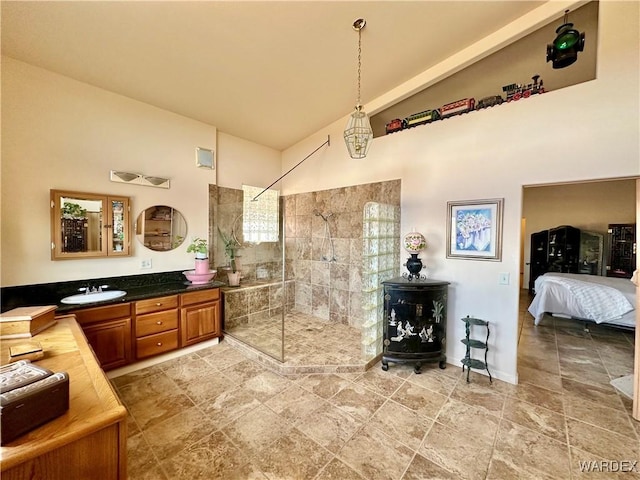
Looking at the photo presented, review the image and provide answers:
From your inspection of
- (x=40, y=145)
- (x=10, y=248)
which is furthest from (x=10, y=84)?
(x=10, y=248)

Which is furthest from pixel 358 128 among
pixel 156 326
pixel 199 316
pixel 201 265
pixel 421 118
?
pixel 156 326

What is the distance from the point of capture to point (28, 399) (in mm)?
841

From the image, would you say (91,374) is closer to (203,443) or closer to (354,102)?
(203,443)

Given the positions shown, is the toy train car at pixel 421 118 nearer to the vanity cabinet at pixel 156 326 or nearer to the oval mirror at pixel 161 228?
the oval mirror at pixel 161 228

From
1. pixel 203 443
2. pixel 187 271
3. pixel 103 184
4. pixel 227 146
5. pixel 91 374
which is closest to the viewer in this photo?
pixel 91 374

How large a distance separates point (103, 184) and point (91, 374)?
2.50 metres

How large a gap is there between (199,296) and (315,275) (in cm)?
198

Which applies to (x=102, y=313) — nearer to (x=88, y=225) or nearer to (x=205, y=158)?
(x=88, y=225)

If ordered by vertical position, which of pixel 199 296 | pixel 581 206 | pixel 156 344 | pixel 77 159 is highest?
pixel 77 159

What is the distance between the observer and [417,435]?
1896 mm

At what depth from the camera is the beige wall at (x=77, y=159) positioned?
2.36m

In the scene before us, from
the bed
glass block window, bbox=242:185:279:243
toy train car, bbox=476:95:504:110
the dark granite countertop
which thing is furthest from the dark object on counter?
the bed

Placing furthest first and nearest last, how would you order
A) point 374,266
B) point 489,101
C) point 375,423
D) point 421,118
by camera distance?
point 421,118 < point 374,266 < point 489,101 < point 375,423

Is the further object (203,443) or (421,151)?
(421,151)
